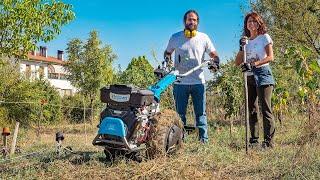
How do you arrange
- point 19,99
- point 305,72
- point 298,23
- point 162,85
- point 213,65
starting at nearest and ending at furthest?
1. point 162,85
2. point 213,65
3. point 305,72
4. point 298,23
5. point 19,99

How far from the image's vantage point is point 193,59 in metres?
6.73

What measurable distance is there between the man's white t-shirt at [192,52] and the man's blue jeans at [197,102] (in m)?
0.09

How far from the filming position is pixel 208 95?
51.6ft

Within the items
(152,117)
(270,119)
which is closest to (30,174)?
(152,117)

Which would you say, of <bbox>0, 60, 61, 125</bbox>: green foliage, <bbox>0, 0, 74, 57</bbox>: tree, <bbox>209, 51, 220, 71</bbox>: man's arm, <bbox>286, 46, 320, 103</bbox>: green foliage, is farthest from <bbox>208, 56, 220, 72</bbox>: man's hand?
<bbox>0, 60, 61, 125</bbox>: green foliage

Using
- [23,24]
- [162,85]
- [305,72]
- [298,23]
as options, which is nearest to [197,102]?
[162,85]

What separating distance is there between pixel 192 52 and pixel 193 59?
98 mm

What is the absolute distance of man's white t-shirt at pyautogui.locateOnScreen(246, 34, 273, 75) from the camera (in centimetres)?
654

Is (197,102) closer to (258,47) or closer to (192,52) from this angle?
(192,52)

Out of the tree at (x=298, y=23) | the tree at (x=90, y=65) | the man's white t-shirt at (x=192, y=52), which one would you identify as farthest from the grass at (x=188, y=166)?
the tree at (x=90, y=65)

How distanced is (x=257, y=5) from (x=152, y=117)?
63.6ft

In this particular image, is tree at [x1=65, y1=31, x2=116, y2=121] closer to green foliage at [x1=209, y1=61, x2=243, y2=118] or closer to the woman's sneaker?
green foliage at [x1=209, y1=61, x2=243, y2=118]

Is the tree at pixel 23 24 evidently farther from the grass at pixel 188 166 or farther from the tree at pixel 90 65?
the tree at pixel 90 65

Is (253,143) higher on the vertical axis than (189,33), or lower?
lower
